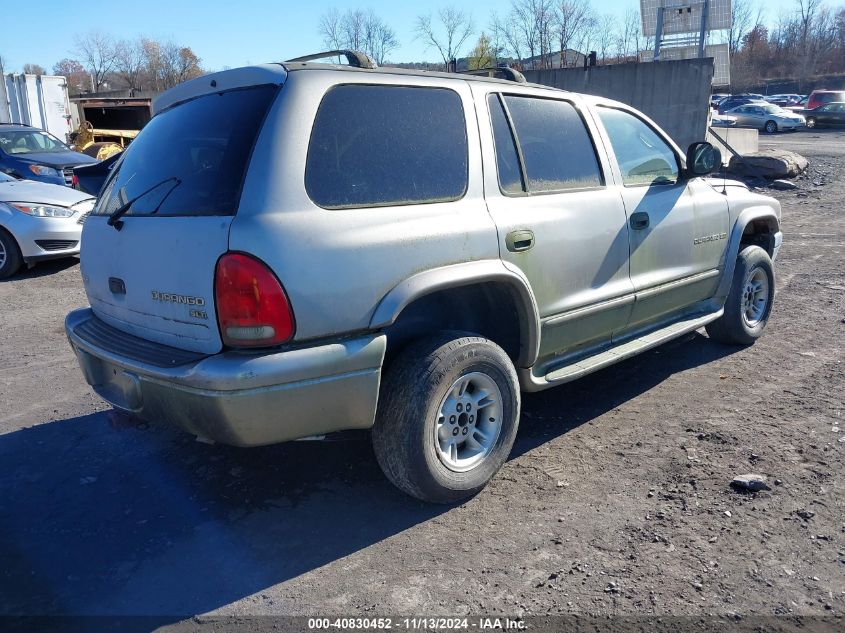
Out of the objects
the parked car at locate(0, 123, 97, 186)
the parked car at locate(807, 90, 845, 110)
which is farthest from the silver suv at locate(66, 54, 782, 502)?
the parked car at locate(807, 90, 845, 110)

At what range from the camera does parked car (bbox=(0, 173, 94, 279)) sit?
8.26 meters

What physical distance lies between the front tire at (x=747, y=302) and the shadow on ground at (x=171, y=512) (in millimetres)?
1554

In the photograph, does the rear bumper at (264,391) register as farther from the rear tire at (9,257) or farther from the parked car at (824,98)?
the parked car at (824,98)

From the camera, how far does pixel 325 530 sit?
3.07 metres

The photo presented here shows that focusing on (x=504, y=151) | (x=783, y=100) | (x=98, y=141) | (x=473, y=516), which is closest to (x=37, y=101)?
(x=98, y=141)

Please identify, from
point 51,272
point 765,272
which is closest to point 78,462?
point 765,272

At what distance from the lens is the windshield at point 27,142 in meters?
12.8

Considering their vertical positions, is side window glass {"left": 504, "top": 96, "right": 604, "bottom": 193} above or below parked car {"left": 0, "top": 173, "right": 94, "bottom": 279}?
above

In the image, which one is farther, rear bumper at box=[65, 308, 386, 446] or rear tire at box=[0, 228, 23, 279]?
rear tire at box=[0, 228, 23, 279]

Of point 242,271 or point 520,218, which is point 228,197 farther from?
point 520,218

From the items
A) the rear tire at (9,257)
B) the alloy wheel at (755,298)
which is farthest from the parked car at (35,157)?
the alloy wheel at (755,298)

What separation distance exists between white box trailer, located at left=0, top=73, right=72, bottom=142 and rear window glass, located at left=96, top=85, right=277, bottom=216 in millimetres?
18696

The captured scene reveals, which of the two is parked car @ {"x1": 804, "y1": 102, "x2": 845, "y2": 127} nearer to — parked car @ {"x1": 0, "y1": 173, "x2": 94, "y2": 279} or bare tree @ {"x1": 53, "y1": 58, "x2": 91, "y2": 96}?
parked car @ {"x1": 0, "y1": 173, "x2": 94, "y2": 279}

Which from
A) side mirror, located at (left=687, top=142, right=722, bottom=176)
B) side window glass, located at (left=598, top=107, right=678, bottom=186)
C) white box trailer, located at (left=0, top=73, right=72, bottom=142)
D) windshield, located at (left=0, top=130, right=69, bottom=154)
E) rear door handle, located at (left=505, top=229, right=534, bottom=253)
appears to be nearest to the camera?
rear door handle, located at (left=505, top=229, right=534, bottom=253)
